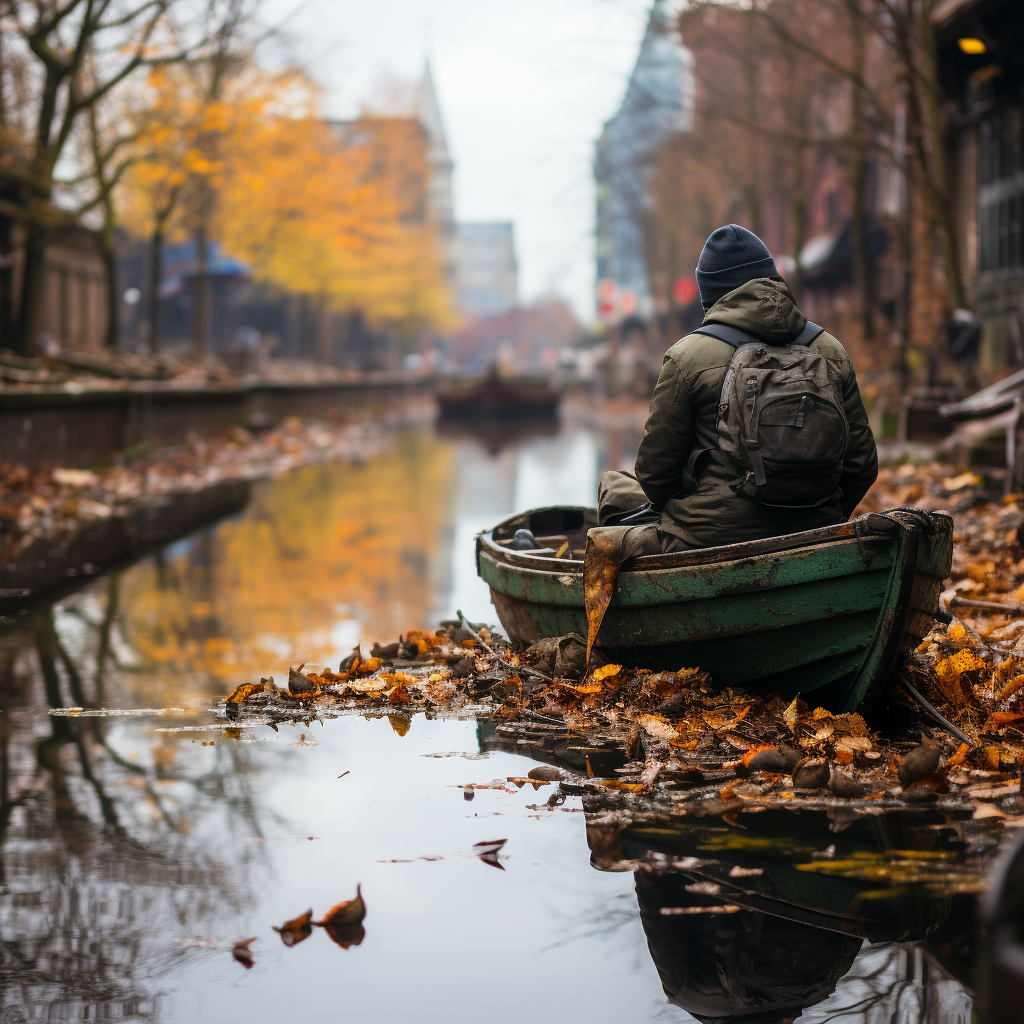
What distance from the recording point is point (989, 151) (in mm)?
20344

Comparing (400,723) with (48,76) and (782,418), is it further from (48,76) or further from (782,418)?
(48,76)

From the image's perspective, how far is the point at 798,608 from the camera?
5.14 m

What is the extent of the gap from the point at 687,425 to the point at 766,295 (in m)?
0.61

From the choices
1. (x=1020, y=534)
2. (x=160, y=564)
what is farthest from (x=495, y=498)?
(x=1020, y=534)

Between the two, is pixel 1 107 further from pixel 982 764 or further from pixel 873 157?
pixel 873 157

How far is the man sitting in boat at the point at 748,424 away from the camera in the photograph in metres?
5.11

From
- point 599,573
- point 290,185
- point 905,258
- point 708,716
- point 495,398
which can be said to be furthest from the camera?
point 495,398

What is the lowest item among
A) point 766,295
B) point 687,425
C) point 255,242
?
point 687,425

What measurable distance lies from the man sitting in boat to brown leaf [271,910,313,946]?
2.52m

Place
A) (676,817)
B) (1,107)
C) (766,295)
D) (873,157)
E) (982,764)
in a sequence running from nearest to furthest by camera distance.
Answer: (676,817), (982,764), (766,295), (1,107), (873,157)

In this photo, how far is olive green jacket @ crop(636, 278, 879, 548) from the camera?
17.4 feet

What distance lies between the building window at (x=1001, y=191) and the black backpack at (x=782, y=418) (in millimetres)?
15213

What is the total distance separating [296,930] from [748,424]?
259cm

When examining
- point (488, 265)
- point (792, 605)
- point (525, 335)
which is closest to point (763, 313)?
point (792, 605)
